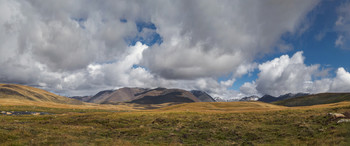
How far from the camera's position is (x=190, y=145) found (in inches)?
1001

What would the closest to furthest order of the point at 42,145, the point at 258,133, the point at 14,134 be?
1. the point at 42,145
2. the point at 14,134
3. the point at 258,133

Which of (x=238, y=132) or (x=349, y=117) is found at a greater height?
(x=349, y=117)

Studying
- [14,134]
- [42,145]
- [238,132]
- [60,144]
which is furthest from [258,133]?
[14,134]

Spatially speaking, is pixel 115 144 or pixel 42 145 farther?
pixel 115 144

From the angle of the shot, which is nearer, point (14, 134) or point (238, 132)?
point (14, 134)

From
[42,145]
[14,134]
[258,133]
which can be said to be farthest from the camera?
[258,133]

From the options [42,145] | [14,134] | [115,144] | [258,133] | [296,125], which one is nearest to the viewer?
[42,145]

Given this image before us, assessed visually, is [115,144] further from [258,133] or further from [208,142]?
[258,133]

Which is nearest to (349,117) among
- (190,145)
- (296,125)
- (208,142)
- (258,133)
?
(296,125)

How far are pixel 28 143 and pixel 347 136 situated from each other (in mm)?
37749

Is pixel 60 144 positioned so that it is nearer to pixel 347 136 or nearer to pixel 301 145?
pixel 301 145

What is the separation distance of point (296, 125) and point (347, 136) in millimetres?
11115

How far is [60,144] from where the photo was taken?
22594 millimetres

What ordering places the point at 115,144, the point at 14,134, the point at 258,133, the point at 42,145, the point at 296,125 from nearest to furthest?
the point at 42,145, the point at 115,144, the point at 14,134, the point at 258,133, the point at 296,125
